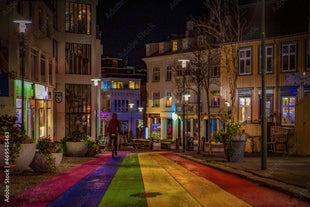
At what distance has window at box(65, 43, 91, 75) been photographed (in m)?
50.2

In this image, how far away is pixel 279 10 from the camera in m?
43.5

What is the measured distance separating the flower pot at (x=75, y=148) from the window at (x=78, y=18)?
2787cm

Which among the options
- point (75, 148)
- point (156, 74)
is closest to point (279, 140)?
point (75, 148)

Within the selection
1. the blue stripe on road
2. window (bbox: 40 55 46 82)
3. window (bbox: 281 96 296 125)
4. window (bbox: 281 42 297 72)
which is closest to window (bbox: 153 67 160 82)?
window (bbox: 281 42 297 72)

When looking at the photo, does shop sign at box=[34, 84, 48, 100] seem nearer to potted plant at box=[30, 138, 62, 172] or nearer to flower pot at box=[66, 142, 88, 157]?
flower pot at box=[66, 142, 88, 157]

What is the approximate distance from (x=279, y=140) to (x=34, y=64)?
15.2 metres

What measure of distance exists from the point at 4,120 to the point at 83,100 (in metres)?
37.1

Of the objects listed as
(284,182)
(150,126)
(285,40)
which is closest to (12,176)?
(284,182)

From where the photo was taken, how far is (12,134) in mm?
13727

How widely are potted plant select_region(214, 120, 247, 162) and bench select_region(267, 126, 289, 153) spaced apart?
19.7 feet

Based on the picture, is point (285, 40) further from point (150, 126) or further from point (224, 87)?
point (150, 126)

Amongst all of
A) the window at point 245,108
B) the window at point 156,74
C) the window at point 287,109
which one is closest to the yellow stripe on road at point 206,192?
the window at point 287,109

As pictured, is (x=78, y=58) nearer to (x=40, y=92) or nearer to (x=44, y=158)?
(x=40, y=92)

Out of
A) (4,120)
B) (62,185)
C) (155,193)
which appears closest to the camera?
(155,193)
